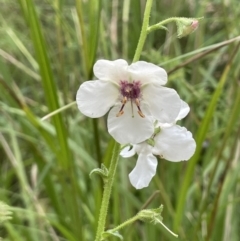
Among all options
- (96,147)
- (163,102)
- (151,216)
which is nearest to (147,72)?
(163,102)

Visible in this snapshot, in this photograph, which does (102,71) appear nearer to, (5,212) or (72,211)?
(5,212)

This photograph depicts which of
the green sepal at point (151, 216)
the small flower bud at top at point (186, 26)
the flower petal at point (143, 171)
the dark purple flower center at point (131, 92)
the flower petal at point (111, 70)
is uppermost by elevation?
the small flower bud at top at point (186, 26)

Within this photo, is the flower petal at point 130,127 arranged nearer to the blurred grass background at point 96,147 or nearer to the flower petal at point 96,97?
the flower petal at point 96,97

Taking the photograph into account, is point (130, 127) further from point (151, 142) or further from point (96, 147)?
point (96, 147)

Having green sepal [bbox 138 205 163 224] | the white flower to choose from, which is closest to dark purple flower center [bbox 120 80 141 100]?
the white flower

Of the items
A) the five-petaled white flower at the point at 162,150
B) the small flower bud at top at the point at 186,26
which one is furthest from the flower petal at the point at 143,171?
the small flower bud at top at the point at 186,26

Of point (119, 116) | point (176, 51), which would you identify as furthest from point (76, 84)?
point (119, 116)
